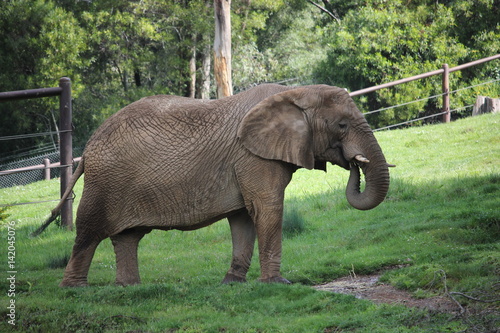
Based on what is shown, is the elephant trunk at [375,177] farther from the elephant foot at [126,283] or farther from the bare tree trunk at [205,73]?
the bare tree trunk at [205,73]

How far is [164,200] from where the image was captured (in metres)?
8.66

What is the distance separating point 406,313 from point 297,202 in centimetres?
700

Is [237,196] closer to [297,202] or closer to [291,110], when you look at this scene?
[291,110]

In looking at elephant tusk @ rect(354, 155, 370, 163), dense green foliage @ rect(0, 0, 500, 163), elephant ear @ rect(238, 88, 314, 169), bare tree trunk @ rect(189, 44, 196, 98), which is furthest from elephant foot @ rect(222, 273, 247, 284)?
bare tree trunk @ rect(189, 44, 196, 98)

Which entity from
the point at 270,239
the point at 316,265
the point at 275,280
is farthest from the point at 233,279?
the point at 316,265

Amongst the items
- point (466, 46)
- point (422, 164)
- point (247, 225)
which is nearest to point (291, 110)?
point (247, 225)

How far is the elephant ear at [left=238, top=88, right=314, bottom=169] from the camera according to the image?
8.39m

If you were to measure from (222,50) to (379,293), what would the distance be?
31.7ft

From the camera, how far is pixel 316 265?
9469 millimetres

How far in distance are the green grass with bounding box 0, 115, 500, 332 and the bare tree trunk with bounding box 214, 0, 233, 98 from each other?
8.85 feet

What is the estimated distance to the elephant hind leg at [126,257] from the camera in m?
8.88

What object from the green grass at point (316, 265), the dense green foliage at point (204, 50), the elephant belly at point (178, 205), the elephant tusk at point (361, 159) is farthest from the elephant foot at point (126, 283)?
the dense green foliage at point (204, 50)

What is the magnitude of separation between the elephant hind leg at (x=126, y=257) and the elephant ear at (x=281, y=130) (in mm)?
1854

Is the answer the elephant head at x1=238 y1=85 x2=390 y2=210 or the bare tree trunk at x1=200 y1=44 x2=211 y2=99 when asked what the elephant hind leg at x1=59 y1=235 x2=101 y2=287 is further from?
the bare tree trunk at x1=200 y1=44 x2=211 y2=99
